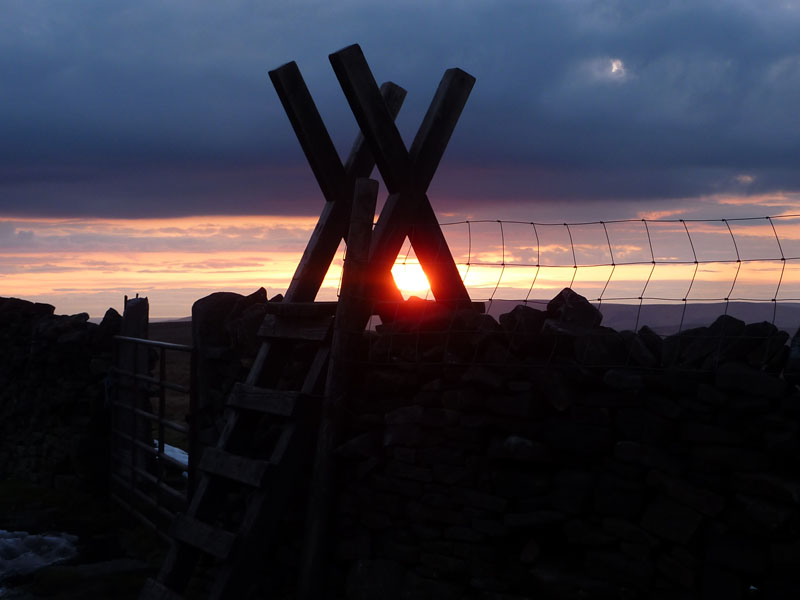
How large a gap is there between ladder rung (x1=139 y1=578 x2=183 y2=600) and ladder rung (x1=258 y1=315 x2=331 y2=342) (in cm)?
178

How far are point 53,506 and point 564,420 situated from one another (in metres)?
6.61

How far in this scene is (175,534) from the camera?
17.3ft

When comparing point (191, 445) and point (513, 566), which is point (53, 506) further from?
point (513, 566)

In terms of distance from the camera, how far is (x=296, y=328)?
5668 mm

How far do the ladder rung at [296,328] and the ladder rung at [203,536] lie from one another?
4.42ft

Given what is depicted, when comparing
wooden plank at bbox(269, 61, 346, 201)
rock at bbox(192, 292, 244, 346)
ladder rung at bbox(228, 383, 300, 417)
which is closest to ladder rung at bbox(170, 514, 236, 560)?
ladder rung at bbox(228, 383, 300, 417)

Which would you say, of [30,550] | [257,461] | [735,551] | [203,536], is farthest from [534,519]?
[30,550]

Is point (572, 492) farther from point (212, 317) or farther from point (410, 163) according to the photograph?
point (212, 317)

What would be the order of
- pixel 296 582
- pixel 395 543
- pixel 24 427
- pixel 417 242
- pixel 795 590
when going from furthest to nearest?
pixel 24 427, pixel 417 242, pixel 296 582, pixel 395 543, pixel 795 590

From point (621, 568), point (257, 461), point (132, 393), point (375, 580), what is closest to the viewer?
point (621, 568)

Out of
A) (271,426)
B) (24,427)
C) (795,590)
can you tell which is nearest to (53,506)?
(24,427)

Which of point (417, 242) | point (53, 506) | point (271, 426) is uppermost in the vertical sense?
point (417, 242)

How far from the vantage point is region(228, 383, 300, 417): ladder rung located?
206 inches

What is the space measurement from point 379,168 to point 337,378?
1.45 meters
